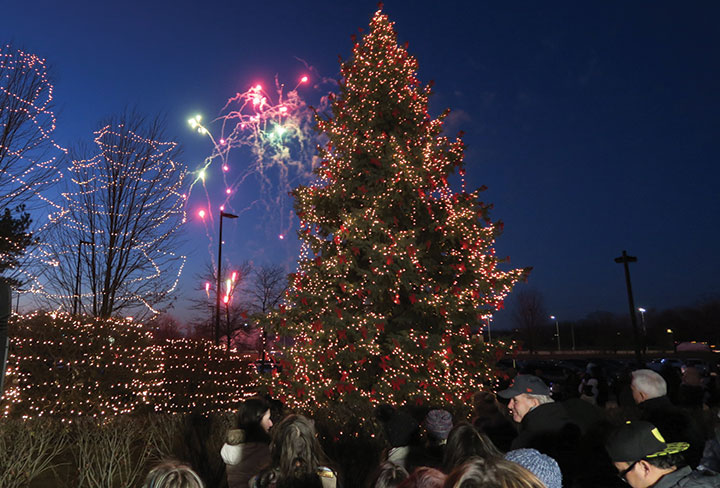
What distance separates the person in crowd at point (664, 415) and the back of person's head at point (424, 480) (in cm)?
398

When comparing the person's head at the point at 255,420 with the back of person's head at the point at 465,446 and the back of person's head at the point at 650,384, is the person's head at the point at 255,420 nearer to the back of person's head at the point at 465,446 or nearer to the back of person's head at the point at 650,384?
the back of person's head at the point at 465,446

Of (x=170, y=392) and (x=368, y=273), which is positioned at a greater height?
(x=368, y=273)

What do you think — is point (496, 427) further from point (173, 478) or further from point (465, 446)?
point (173, 478)

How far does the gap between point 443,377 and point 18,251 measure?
13681mm

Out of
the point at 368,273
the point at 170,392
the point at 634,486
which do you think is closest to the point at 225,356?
the point at 170,392

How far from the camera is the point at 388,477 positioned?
308 centimetres

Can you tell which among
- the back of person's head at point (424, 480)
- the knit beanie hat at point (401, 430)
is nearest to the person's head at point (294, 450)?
the knit beanie hat at point (401, 430)

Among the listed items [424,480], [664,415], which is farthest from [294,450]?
[664,415]

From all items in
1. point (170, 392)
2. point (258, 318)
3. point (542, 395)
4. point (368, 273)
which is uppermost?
point (368, 273)

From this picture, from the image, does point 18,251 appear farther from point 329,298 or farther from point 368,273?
point 368,273

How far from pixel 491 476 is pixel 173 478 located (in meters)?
1.68

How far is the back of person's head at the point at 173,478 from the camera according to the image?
2.44 m

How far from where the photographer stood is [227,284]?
40500 mm

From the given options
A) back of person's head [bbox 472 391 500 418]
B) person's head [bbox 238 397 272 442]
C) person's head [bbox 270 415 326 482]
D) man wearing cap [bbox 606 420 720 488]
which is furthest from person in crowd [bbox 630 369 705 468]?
person's head [bbox 238 397 272 442]
